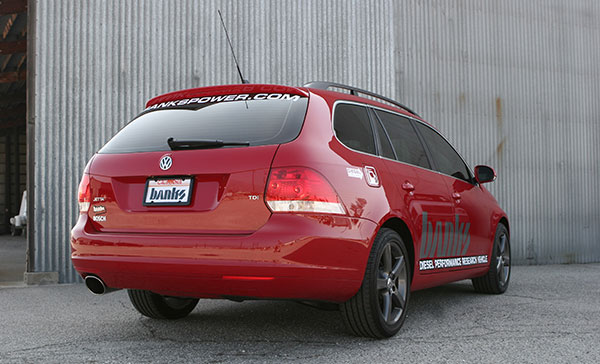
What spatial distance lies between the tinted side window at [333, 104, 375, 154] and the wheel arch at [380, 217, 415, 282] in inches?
18.8

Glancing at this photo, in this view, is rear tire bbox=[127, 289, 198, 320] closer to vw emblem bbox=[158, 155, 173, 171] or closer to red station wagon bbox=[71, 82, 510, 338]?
red station wagon bbox=[71, 82, 510, 338]

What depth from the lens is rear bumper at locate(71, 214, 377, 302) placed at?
3152 millimetres

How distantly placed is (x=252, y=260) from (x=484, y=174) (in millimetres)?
3353

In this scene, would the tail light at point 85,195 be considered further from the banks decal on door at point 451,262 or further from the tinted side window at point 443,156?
the tinted side window at point 443,156

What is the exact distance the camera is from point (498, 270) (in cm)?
598

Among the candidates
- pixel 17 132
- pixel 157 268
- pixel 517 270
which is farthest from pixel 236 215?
pixel 17 132

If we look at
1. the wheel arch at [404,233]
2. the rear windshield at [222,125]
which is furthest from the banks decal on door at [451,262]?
the rear windshield at [222,125]

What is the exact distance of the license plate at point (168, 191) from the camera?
11.0ft

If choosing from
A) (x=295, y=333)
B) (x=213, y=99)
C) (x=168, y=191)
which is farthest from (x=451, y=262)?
(x=168, y=191)

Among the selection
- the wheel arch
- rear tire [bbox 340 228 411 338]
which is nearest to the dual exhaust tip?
rear tire [bbox 340 228 411 338]

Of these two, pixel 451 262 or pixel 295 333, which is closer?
pixel 295 333

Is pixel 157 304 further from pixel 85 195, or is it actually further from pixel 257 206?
pixel 257 206

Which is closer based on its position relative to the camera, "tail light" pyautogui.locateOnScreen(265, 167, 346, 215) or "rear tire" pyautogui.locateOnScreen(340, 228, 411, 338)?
"tail light" pyautogui.locateOnScreen(265, 167, 346, 215)

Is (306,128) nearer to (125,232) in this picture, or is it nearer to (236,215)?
(236,215)
